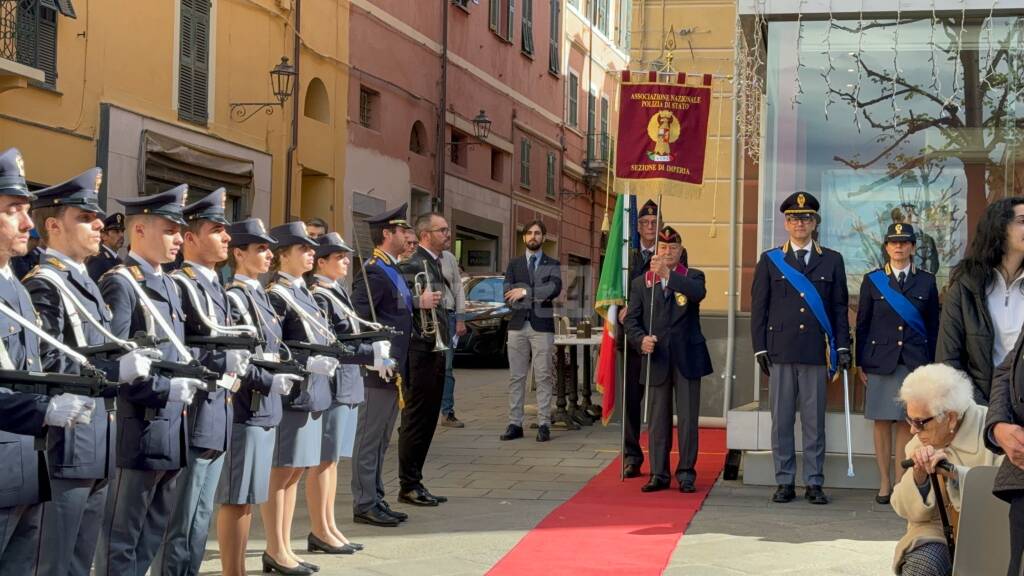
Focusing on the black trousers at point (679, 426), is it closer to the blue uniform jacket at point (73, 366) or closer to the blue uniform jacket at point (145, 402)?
the blue uniform jacket at point (145, 402)

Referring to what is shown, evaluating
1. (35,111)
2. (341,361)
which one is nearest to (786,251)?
(341,361)

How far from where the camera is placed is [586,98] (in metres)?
36.9

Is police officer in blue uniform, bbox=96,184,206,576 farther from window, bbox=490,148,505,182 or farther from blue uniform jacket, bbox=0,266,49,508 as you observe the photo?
window, bbox=490,148,505,182

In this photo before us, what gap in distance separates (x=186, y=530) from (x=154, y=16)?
14.2 metres

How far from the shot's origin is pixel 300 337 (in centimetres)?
682

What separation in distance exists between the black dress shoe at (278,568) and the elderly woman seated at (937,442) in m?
2.92

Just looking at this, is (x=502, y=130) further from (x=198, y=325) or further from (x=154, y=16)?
(x=198, y=325)

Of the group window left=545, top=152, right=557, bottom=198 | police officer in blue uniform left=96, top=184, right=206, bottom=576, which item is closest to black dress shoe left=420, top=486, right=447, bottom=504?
Result: police officer in blue uniform left=96, top=184, right=206, bottom=576

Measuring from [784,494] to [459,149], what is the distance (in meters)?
20.1

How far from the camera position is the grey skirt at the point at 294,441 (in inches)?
267

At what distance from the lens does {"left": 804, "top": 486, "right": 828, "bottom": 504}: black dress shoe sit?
9.23 metres

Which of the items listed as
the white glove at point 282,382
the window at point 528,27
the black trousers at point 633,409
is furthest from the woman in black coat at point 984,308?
the window at point 528,27

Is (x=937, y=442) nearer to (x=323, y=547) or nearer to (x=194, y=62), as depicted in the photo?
(x=323, y=547)

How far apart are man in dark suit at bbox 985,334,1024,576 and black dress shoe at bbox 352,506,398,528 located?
4.21 m
